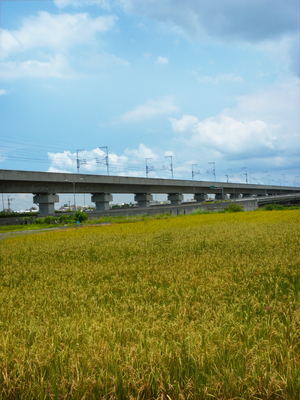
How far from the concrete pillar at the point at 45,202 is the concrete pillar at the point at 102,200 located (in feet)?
37.6

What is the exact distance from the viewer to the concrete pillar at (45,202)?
55.0m

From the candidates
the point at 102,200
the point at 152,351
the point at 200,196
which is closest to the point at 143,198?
the point at 102,200

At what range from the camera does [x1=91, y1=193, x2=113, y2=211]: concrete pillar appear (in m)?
65.5

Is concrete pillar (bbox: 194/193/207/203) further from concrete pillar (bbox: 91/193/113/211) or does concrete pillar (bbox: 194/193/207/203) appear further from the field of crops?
the field of crops

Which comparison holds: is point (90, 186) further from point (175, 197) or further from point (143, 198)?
point (175, 197)

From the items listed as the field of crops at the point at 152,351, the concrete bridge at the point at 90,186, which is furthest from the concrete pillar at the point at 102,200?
the field of crops at the point at 152,351

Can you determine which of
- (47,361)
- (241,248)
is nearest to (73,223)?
(241,248)

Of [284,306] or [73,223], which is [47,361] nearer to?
[284,306]

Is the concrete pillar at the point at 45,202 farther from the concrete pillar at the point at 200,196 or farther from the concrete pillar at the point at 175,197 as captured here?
the concrete pillar at the point at 200,196

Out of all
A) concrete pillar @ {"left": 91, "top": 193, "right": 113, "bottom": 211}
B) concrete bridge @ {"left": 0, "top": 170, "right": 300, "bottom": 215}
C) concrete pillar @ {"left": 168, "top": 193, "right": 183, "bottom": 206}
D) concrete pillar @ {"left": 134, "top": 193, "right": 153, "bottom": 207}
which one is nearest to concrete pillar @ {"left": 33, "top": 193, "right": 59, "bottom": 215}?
concrete bridge @ {"left": 0, "top": 170, "right": 300, "bottom": 215}

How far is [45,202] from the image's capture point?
180ft

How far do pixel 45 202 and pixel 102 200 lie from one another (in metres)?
13.4

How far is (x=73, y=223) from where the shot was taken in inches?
1550

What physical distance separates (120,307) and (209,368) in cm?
205
